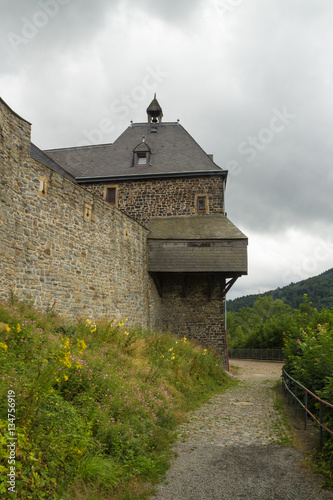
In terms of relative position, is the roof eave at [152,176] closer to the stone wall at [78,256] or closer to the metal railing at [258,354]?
the stone wall at [78,256]

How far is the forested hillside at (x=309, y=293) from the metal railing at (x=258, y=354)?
27.0 m

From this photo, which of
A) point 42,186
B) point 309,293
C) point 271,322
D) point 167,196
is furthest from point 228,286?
point 309,293

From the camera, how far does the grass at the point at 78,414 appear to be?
358 centimetres

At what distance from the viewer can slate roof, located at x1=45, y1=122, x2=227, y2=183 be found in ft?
58.9

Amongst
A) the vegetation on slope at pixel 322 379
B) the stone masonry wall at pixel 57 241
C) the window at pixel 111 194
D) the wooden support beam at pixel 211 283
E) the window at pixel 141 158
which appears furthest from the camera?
the window at pixel 141 158

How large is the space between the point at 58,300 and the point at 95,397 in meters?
4.16

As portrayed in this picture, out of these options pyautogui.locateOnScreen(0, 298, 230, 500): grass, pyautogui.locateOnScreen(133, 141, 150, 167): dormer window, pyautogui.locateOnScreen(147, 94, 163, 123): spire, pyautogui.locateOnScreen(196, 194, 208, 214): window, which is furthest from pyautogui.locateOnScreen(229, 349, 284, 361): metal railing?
pyautogui.locateOnScreen(0, 298, 230, 500): grass

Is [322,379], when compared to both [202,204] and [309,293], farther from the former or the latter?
[309,293]

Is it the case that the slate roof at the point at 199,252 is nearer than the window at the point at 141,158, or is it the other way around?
the slate roof at the point at 199,252

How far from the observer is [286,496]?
3904 mm

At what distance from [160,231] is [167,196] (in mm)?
2573

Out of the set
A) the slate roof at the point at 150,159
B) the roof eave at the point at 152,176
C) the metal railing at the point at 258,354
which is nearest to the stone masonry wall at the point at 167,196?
the roof eave at the point at 152,176

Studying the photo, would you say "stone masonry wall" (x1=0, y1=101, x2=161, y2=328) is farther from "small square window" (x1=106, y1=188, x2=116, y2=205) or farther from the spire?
the spire

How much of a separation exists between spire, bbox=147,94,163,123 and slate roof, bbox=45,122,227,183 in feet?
2.24
